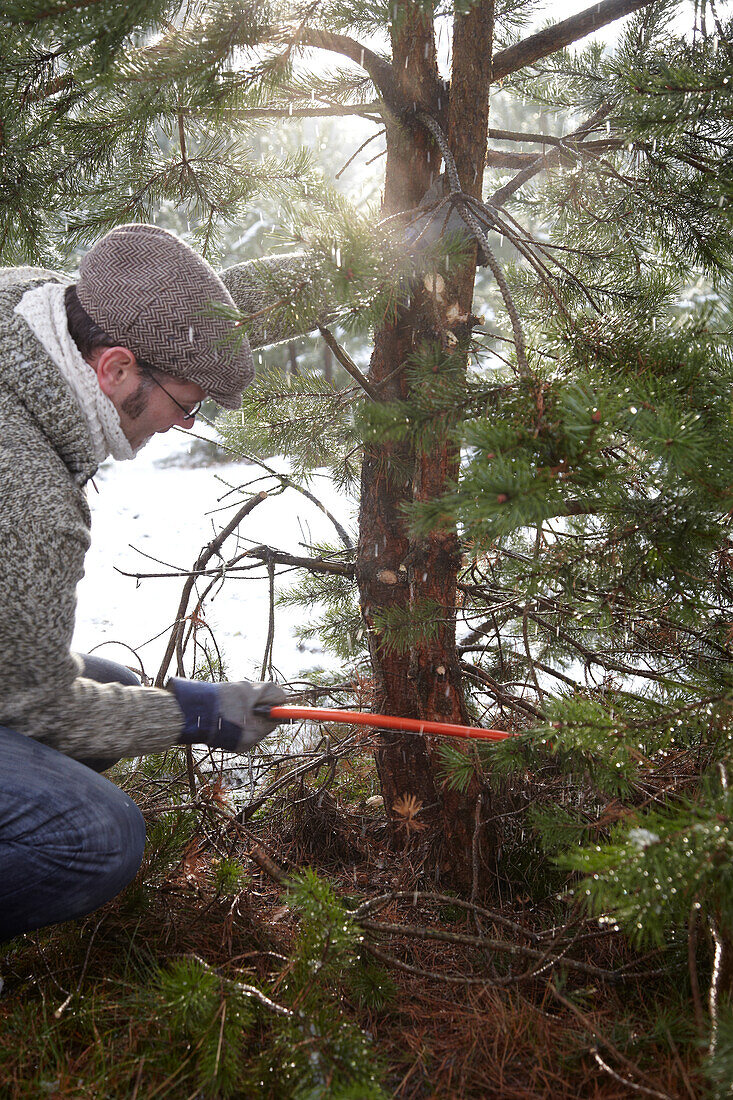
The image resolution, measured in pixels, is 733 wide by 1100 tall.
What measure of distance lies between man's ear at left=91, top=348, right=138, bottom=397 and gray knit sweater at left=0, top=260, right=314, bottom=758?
0.09 m

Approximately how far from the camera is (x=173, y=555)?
4.96 m

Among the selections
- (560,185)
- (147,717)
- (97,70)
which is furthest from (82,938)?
(560,185)

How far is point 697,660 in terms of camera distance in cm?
156

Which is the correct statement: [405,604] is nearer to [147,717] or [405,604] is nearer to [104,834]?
[147,717]

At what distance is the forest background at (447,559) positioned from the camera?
1089 mm

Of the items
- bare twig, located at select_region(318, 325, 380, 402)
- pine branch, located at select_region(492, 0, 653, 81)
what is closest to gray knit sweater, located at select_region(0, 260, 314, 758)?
bare twig, located at select_region(318, 325, 380, 402)

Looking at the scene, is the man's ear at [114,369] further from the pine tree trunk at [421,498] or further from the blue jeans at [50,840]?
the blue jeans at [50,840]

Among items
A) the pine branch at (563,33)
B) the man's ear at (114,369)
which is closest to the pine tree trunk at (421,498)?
the pine branch at (563,33)

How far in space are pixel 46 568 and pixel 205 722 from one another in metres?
0.47

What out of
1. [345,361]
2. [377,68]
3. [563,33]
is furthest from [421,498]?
[563,33]

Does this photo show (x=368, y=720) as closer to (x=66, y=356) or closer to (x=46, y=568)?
(x=46, y=568)

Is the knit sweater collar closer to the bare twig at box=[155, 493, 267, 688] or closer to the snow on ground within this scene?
the bare twig at box=[155, 493, 267, 688]

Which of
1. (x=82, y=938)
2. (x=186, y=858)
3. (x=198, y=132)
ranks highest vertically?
(x=198, y=132)

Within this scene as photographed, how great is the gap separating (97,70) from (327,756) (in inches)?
61.0
